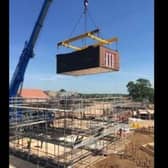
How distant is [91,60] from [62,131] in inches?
133

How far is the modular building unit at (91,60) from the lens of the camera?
9766 millimetres

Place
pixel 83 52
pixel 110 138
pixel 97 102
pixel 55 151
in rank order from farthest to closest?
1. pixel 97 102
2. pixel 83 52
3. pixel 110 138
4. pixel 55 151

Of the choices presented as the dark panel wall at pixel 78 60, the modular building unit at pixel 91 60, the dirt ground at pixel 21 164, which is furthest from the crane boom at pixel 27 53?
the dirt ground at pixel 21 164

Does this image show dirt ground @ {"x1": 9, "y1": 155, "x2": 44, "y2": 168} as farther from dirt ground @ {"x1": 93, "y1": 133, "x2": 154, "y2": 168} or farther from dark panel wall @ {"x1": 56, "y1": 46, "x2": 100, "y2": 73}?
dark panel wall @ {"x1": 56, "y1": 46, "x2": 100, "y2": 73}

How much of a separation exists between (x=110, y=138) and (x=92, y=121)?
1632mm

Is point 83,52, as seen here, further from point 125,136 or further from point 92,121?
point 125,136

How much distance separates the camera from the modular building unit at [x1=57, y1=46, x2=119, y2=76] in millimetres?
9766

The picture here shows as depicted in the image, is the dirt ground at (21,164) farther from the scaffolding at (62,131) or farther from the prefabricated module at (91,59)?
the prefabricated module at (91,59)

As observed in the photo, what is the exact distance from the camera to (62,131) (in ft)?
33.3

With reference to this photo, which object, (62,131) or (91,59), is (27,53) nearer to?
(91,59)

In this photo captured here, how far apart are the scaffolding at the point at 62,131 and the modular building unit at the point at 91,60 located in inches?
60.9
